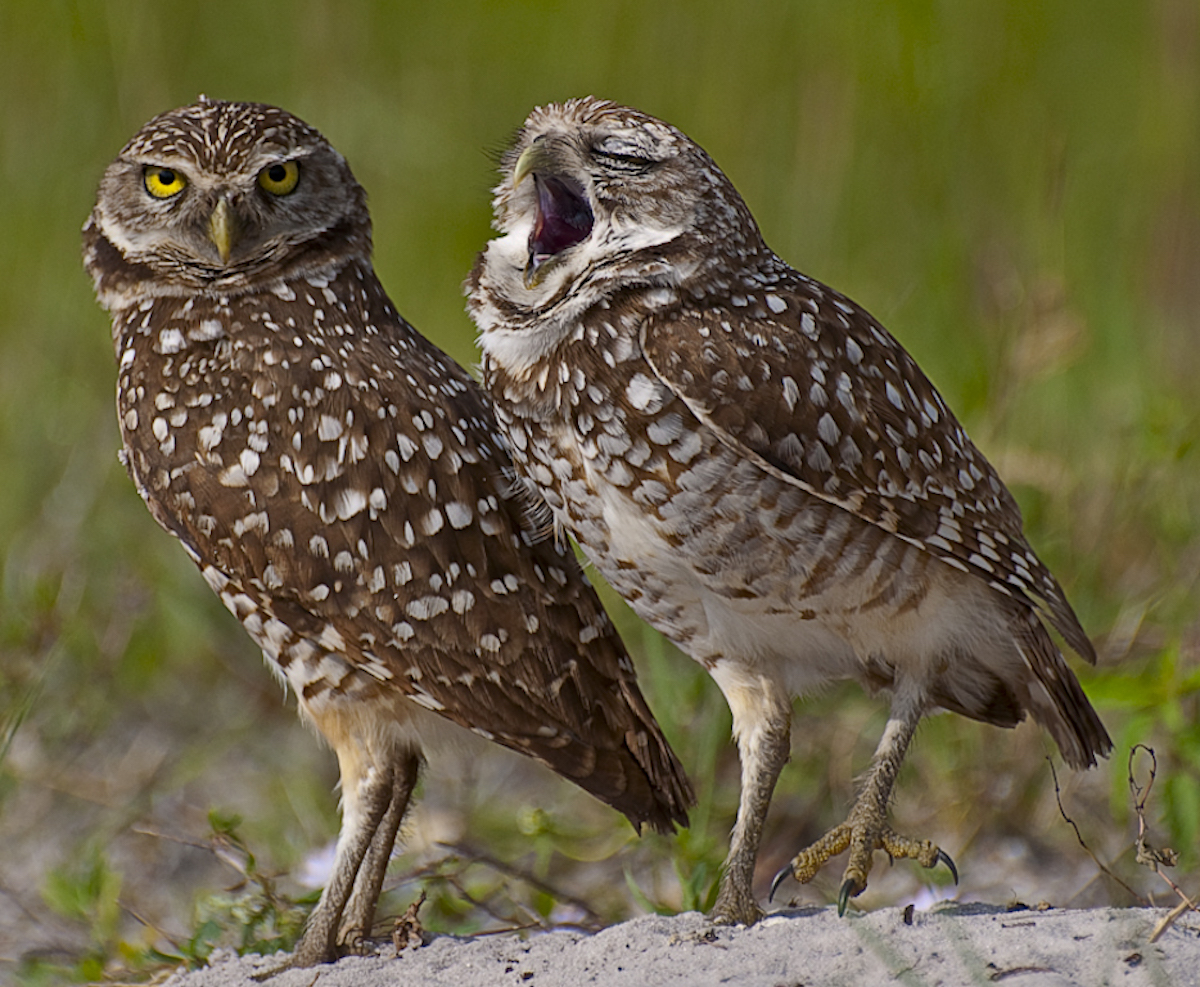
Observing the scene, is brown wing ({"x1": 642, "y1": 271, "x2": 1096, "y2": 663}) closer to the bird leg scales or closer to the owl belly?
the owl belly

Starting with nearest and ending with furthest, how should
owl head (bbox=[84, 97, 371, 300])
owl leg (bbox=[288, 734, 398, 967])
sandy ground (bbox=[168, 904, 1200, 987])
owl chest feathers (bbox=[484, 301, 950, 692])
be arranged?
sandy ground (bbox=[168, 904, 1200, 987]), owl chest feathers (bbox=[484, 301, 950, 692]), owl leg (bbox=[288, 734, 398, 967]), owl head (bbox=[84, 97, 371, 300])

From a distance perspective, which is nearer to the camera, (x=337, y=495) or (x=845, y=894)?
(x=845, y=894)

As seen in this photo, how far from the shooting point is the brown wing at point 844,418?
2.51 meters

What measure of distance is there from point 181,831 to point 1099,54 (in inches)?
221

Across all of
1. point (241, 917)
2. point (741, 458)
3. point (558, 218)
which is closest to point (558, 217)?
point (558, 218)

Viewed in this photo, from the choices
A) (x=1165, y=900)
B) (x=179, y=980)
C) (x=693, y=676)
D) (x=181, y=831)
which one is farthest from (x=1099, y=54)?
(x=179, y=980)

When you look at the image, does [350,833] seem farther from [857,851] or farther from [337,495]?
[857,851]

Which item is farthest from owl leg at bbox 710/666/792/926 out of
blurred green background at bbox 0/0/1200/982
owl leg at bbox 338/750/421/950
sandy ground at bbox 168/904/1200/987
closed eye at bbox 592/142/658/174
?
closed eye at bbox 592/142/658/174

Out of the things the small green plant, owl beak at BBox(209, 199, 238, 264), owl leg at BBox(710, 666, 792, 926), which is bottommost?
the small green plant

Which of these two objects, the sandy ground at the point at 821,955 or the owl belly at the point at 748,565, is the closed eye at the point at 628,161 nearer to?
the owl belly at the point at 748,565

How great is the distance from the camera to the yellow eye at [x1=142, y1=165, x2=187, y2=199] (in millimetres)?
2975

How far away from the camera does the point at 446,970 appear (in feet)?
8.52

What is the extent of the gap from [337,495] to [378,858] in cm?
78

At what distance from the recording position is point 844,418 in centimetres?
262
